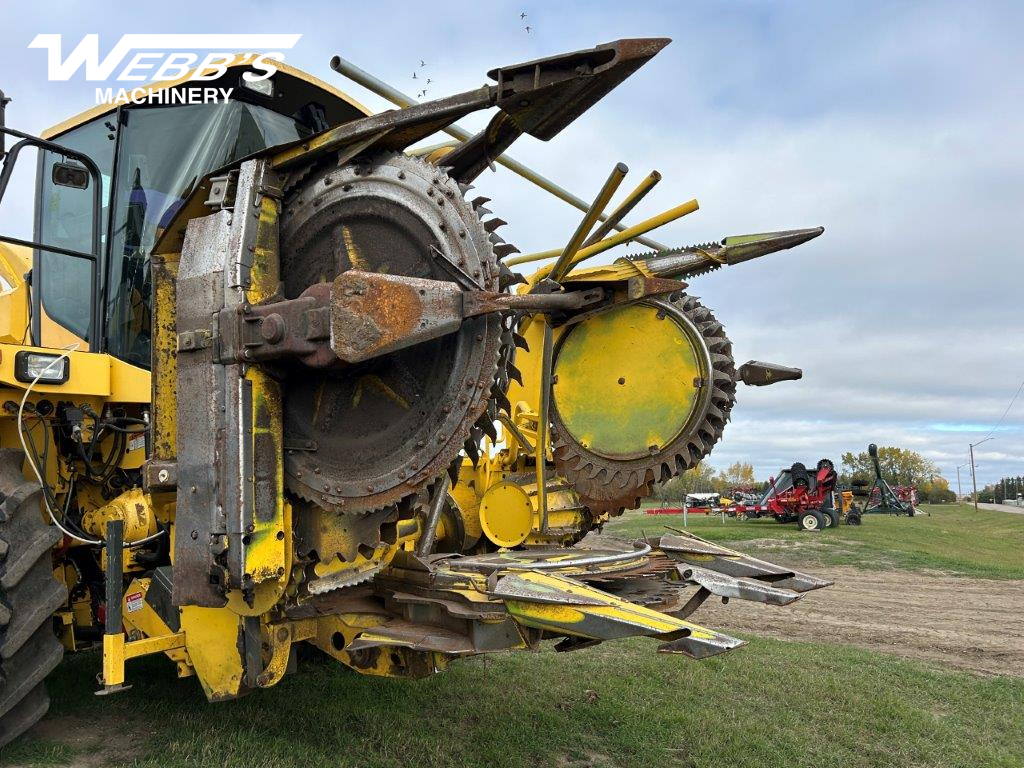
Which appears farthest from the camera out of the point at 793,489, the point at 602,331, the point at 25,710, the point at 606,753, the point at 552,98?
the point at 793,489

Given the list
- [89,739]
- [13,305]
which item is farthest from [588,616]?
[13,305]

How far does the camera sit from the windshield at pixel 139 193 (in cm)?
436

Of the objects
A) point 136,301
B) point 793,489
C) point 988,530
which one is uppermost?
point 136,301

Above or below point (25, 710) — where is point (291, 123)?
above

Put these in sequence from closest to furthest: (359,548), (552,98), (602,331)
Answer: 1. (552,98)
2. (359,548)
3. (602,331)

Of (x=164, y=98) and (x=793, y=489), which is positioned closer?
(x=164, y=98)

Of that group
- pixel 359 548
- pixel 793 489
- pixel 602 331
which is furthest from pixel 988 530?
pixel 359 548

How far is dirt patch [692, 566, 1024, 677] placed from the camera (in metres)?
7.30

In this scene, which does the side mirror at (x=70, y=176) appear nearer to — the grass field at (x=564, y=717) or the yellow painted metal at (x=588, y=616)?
the grass field at (x=564, y=717)

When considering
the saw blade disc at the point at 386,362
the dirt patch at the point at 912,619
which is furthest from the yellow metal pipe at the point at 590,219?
the dirt patch at the point at 912,619

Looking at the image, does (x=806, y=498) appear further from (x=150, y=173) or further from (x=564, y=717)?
(x=150, y=173)

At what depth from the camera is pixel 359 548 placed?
3207mm

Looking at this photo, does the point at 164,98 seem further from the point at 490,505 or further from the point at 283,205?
the point at 490,505

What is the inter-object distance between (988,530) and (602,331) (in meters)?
25.1
